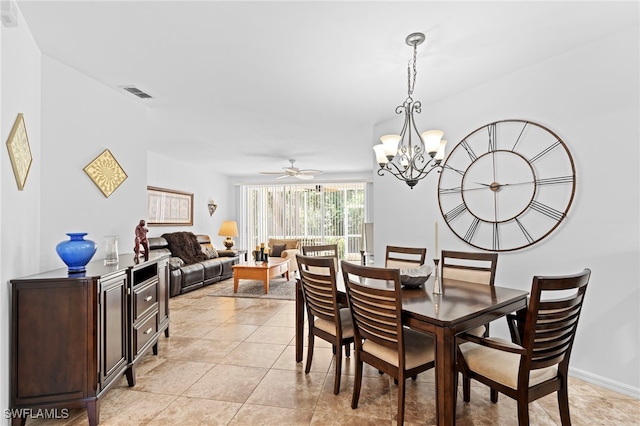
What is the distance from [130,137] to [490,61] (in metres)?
3.56

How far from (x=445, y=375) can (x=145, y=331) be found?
237 centimetres

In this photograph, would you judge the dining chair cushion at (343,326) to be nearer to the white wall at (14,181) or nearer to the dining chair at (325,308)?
the dining chair at (325,308)

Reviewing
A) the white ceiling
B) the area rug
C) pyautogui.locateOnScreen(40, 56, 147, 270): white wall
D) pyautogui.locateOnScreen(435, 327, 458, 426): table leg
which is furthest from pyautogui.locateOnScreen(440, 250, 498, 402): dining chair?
pyautogui.locateOnScreen(40, 56, 147, 270): white wall

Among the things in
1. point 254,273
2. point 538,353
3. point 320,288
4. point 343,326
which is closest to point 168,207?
point 254,273

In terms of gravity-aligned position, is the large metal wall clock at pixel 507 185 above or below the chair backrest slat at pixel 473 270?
above

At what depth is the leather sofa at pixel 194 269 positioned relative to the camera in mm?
5477

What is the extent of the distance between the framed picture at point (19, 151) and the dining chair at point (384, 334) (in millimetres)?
2097

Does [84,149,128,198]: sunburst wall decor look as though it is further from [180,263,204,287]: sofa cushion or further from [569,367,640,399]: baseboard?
[569,367,640,399]: baseboard

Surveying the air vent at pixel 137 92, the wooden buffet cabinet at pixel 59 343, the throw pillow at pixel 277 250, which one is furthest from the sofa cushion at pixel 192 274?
the wooden buffet cabinet at pixel 59 343

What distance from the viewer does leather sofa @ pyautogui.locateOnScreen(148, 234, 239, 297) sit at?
18.0 ft

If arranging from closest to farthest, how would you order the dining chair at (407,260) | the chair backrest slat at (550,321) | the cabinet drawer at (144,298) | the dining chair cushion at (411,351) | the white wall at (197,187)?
the chair backrest slat at (550,321)
the dining chair cushion at (411,351)
the cabinet drawer at (144,298)
the dining chair at (407,260)
the white wall at (197,187)

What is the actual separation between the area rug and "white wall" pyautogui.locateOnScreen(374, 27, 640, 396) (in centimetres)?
358

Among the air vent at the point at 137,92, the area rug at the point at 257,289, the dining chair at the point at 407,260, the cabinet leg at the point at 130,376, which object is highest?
the air vent at the point at 137,92

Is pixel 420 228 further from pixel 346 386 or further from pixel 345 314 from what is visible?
pixel 346 386
